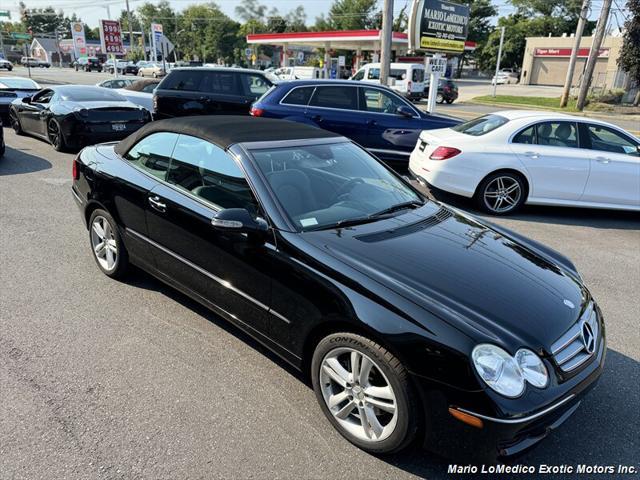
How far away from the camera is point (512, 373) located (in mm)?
2191

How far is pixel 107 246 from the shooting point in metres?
4.42

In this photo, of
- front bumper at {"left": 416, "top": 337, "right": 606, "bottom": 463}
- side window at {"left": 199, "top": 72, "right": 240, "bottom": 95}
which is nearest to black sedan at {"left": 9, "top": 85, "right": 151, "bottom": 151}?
side window at {"left": 199, "top": 72, "right": 240, "bottom": 95}

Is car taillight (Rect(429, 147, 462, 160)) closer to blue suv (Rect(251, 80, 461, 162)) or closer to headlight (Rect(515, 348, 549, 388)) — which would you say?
blue suv (Rect(251, 80, 461, 162))

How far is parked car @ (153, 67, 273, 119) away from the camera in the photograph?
11352 millimetres

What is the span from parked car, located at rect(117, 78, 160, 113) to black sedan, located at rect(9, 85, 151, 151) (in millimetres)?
1933

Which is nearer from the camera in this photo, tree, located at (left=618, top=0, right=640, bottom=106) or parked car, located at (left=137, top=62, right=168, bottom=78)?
tree, located at (left=618, top=0, right=640, bottom=106)

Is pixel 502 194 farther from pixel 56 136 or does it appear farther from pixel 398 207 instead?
pixel 56 136

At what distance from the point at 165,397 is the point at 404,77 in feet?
95.1

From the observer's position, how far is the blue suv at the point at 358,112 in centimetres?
895

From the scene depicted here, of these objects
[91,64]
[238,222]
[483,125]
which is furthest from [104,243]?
[91,64]

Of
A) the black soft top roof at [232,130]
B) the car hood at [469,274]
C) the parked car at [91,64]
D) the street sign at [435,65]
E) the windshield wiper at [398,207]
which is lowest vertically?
the parked car at [91,64]

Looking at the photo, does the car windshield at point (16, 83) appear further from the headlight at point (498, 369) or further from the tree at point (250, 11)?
the tree at point (250, 11)

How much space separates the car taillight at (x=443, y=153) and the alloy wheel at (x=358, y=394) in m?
5.12

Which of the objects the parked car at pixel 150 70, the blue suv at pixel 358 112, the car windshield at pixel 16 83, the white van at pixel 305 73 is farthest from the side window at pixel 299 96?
the parked car at pixel 150 70
